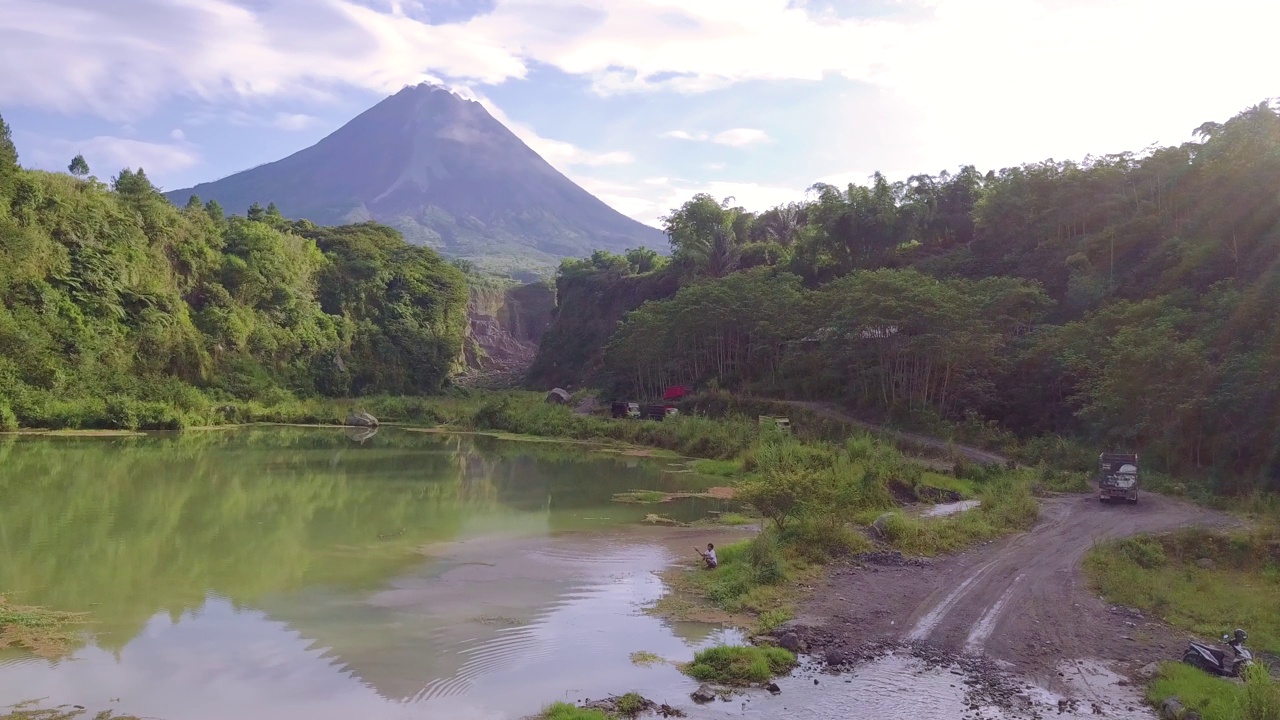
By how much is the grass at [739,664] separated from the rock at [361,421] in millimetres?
37527

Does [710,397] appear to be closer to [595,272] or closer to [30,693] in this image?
[30,693]

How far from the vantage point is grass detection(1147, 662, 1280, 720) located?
657cm

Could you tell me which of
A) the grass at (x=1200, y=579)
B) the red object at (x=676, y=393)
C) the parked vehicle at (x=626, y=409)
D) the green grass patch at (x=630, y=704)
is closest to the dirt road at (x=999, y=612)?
the grass at (x=1200, y=579)

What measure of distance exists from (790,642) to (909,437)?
1954cm

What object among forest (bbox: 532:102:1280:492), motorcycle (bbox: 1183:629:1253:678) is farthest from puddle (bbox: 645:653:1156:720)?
forest (bbox: 532:102:1280:492)

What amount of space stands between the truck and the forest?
2.52 m

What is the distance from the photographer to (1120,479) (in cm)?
1761

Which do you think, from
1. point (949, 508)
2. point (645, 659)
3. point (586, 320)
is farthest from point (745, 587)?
point (586, 320)

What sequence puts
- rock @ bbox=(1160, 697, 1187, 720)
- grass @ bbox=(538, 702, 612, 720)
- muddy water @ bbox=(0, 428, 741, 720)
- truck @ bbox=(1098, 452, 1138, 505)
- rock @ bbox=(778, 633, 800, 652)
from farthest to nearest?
truck @ bbox=(1098, 452, 1138, 505) → rock @ bbox=(778, 633, 800, 652) → muddy water @ bbox=(0, 428, 741, 720) → rock @ bbox=(1160, 697, 1187, 720) → grass @ bbox=(538, 702, 612, 720)

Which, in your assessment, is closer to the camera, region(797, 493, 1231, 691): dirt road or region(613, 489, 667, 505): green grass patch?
region(797, 493, 1231, 691): dirt road

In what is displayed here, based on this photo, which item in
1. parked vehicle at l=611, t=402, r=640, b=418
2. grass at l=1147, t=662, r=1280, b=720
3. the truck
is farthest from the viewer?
parked vehicle at l=611, t=402, r=640, b=418

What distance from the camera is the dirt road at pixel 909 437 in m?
24.4

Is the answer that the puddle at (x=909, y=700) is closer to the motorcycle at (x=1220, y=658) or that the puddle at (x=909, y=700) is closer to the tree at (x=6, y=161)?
the motorcycle at (x=1220, y=658)

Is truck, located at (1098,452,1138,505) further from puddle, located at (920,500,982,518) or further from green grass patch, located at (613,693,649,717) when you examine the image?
green grass patch, located at (613,693,649,717)
